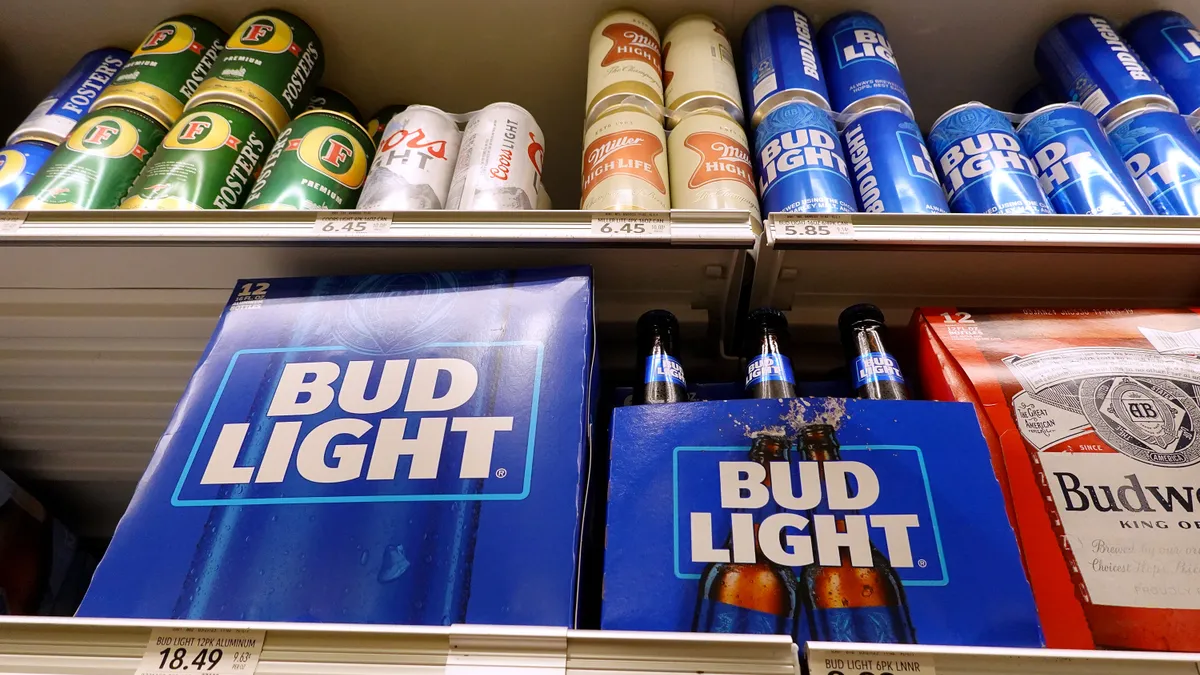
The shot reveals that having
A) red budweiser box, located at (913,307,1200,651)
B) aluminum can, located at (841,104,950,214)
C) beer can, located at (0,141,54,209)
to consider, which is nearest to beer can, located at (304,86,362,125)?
beer can, located at (0,141,54,209)

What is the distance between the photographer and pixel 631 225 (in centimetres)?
102

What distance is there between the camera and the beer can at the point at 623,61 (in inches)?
51.2

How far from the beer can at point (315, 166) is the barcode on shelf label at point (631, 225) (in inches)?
18.3

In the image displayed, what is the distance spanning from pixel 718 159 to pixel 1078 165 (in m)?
0.55

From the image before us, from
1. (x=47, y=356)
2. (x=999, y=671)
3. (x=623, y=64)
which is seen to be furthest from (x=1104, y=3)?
(x=47, y=356)

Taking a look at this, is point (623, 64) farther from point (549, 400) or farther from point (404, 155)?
point (549, 400)

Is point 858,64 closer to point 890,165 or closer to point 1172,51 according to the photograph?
point 890,165

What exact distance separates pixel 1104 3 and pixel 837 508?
A: 4.51 feet

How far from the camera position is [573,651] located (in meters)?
0.66

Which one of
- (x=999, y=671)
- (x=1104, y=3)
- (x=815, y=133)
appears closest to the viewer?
(x=999, y=671)

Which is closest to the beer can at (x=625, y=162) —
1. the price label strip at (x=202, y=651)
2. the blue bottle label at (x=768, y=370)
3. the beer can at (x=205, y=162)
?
the blue bottle label at (x=768, y=370)

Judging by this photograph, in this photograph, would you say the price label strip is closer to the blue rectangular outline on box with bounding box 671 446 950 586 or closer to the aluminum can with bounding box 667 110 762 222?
the blue rectangular outline on box with bounding box 671 446 950 586

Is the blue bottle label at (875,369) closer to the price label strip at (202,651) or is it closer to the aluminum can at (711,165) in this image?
the aluminum can at (711,165)

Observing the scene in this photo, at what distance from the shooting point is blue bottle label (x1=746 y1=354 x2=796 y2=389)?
989 millimetres
